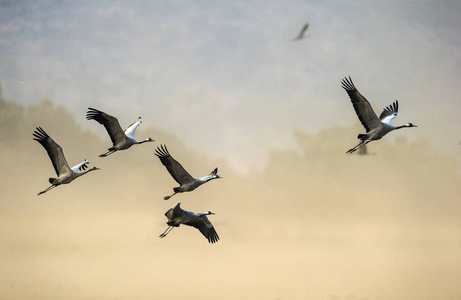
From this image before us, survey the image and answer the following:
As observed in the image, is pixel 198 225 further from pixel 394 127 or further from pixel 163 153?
pixel 394 127

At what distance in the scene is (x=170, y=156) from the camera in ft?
156

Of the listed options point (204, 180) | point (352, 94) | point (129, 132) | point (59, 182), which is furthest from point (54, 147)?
point (352, 94)

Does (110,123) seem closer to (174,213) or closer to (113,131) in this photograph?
(113,131)

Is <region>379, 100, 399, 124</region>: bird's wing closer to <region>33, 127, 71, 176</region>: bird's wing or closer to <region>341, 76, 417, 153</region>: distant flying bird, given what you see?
<region>341, 76, 417, 153</region>: distant flying bird

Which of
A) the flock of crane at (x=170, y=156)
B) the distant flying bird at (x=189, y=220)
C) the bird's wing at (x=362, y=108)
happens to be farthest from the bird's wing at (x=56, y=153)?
the bird's wing at (x=362, y=108)

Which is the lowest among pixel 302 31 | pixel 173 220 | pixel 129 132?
pixel 173 220

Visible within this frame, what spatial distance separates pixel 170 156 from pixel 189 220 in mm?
5017

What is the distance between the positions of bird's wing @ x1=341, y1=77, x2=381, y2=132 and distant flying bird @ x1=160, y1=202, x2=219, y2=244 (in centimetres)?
1021

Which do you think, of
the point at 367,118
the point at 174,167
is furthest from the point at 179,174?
the point at 367,118

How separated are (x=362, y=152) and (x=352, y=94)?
12834 mm

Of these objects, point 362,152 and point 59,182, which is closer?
point 59,182

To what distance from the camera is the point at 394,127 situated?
1966 inches

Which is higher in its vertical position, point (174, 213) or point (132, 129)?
point (132, 129)

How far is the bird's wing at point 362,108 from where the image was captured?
4741 cm
